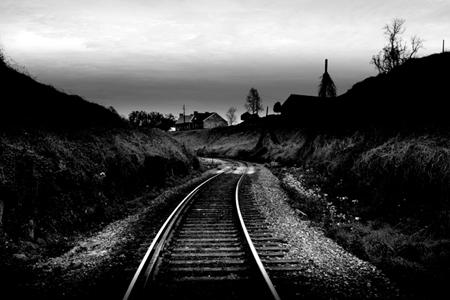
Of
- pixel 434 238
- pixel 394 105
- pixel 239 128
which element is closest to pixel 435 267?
pixel 434 238

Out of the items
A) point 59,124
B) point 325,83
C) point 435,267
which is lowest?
point 435,267

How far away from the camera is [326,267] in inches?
240

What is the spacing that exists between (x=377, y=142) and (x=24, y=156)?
14510 mm

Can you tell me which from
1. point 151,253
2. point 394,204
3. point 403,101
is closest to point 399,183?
point 394,204

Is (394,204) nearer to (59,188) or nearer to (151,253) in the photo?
(151,253)

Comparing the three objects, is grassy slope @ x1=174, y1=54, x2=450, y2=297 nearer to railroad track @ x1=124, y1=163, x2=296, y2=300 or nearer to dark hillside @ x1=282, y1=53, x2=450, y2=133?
dark hillside @ x1=282, y1=53, x2=450, y2=133

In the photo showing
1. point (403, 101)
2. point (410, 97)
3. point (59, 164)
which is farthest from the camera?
point (403, 101)

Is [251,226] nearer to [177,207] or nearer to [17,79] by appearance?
[177,207]

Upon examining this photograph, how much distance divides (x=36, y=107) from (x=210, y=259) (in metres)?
11.2

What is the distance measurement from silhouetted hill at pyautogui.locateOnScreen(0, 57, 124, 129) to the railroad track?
22.3ft

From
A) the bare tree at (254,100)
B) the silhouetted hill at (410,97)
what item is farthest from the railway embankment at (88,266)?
the bare tree at (254,100)

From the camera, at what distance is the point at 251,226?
891 cm

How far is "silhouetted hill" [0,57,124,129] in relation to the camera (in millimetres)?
10859

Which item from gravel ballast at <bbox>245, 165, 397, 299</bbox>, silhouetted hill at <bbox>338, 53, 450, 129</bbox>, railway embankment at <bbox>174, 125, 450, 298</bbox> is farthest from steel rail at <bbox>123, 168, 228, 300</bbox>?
silhouetted hill at <bbox>338, 53, 450, 129</bbox>
